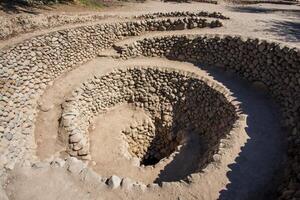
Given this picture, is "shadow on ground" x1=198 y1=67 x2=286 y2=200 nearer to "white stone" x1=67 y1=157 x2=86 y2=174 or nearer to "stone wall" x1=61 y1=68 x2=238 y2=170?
"stone wall" x1=61 y1=68 x2=238 y2=170

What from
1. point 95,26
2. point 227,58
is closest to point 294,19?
point 227,58

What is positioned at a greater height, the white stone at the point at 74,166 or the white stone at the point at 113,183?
the white stone at the point at 74,166

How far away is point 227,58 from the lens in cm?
1644

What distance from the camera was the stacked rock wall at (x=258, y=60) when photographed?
11675 millimetres

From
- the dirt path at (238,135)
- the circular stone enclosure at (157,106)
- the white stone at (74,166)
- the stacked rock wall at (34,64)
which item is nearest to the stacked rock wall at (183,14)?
the stacked rock wall at (34,64)

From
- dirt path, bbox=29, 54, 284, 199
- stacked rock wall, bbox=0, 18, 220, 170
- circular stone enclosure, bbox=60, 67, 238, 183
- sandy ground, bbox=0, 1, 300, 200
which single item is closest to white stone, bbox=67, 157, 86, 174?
sandy ground, bbox=0, 1, 300, 200

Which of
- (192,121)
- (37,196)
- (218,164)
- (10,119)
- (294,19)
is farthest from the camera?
(294,19)

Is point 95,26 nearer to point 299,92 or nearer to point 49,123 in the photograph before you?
point 49,123

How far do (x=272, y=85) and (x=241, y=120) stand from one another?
274cm

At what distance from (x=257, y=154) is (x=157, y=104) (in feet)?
23.5

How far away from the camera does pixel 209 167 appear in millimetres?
10828

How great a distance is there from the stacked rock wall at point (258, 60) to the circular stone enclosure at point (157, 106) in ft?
4.83

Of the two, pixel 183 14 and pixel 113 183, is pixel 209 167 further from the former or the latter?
pixel 183 14

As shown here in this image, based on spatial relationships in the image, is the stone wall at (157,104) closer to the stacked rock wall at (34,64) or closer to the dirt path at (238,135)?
the dirt path at (238,135)
